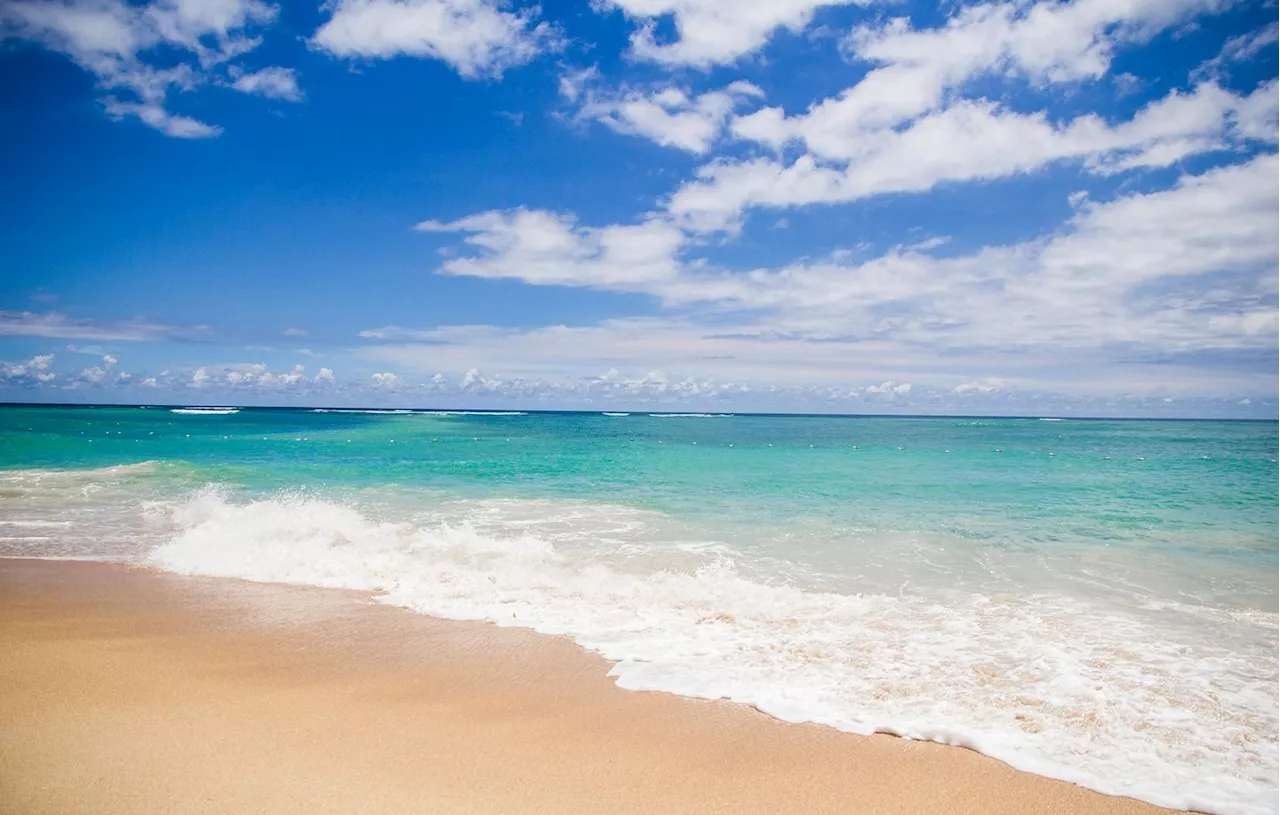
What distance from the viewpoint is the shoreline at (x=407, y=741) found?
366 cm

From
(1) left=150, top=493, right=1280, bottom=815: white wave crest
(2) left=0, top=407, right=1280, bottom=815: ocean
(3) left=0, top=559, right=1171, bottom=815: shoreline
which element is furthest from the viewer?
(2) left=0, top=407, right=1280, bottom=815: ocean

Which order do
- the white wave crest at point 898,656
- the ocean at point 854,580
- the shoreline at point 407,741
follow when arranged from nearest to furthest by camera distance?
the shoreline at point 407,741, the white wave crest at point 898,656, the ocean at point 854,580

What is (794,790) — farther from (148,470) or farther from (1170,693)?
(148,470)

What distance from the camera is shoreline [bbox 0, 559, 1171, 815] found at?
3662 mm

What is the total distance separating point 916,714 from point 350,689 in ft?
14.3

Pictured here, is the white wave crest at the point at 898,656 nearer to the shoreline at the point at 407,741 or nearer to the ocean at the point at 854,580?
the ocean at the point at 854,580

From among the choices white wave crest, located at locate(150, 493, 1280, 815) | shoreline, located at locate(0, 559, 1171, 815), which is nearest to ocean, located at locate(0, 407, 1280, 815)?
white wave crest, located at locate(150, 493, 1280, 815)

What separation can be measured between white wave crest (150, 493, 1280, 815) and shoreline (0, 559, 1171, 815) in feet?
1.27

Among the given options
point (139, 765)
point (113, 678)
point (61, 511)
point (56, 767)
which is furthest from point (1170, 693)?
point (61, 511)

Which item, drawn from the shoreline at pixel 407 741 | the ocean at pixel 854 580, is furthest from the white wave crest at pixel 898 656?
the shoreline at pixel 407 741

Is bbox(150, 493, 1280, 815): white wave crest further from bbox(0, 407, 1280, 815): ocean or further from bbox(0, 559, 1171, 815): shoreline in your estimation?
bbox(0, 559, 1171, 815): shoreline

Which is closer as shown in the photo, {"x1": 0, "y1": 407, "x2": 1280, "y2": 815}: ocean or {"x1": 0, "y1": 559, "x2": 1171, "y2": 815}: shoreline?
{"x1": 0, "y1": 559, "x2": 1171, "y2": 815}: shoreline

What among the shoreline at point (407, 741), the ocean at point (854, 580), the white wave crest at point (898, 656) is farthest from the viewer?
the ocean at point (854, 580)

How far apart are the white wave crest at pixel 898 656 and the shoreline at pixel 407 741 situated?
0.39 m
